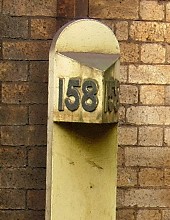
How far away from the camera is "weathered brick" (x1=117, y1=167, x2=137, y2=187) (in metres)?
3.17

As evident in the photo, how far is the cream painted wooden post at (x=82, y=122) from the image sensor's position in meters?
2.35

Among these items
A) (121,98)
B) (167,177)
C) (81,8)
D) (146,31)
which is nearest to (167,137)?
(167,177)

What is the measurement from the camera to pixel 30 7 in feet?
10.2

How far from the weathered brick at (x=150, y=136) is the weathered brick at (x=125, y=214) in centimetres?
33

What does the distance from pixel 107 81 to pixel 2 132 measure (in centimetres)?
90

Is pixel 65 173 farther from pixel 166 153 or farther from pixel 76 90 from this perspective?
pixel 166 153

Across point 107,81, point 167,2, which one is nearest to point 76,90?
point 107,81

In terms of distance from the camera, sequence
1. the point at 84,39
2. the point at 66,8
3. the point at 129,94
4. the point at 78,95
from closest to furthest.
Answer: the point at 78,95
the point at 84,39
the point at 66,8
the point at 129,94

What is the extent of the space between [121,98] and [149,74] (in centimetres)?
18

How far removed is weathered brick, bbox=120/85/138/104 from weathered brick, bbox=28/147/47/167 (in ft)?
1.48

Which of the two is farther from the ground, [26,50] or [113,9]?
[113,9]

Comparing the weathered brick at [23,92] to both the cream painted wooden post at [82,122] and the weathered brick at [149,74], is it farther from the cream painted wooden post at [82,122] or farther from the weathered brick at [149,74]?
the cream painted wooden post at [82,122]

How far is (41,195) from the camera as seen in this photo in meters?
3.13

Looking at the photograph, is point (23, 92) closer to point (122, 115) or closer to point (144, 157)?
point (122, 115)
